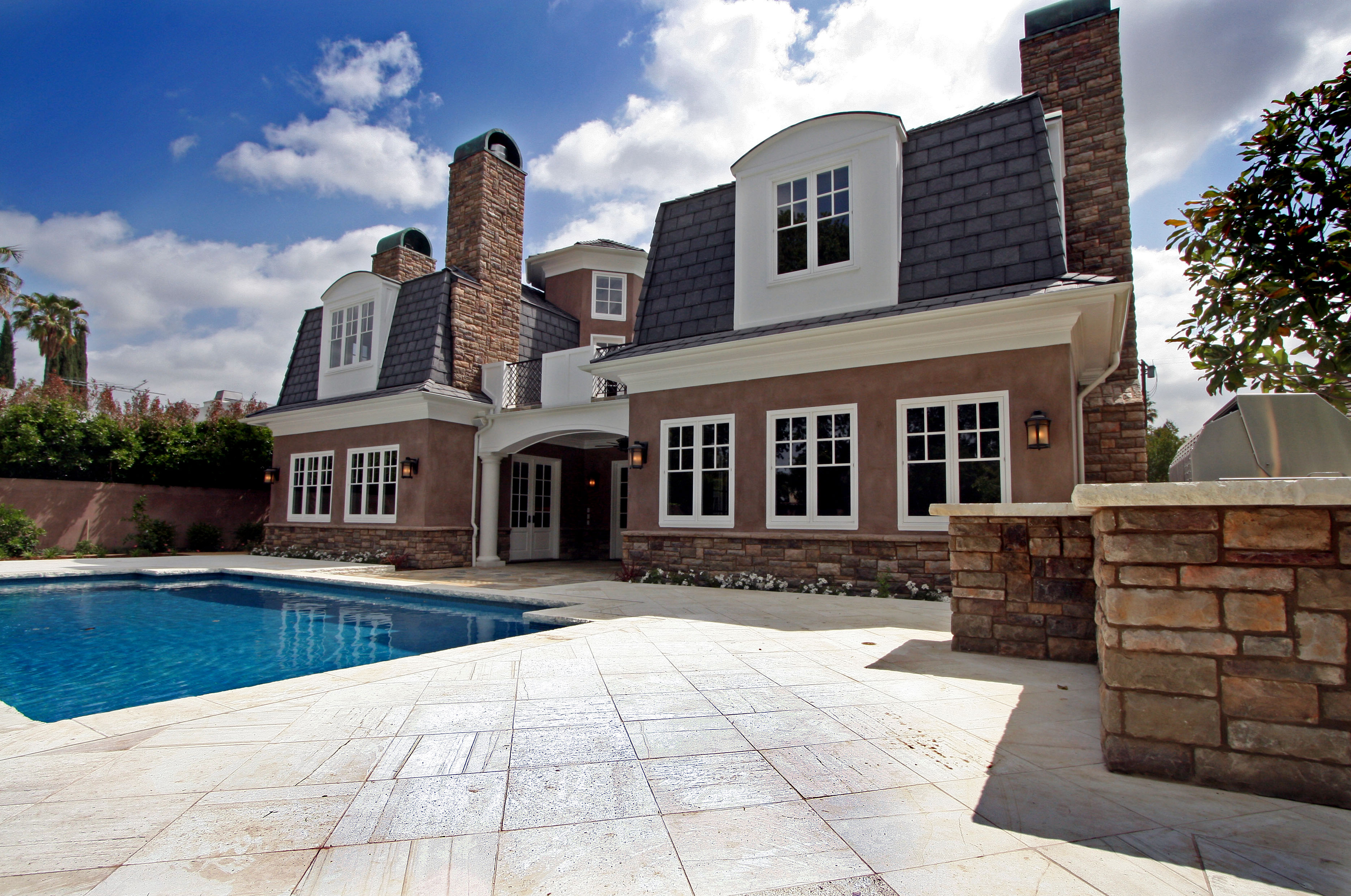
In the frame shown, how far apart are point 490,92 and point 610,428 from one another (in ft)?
18.2

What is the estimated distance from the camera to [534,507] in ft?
47.9

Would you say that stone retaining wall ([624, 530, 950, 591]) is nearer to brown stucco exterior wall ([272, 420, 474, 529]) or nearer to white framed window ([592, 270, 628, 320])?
brown stucco exterior wall ([272, 420, 474, 529])

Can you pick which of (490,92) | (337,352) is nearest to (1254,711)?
(490,92)

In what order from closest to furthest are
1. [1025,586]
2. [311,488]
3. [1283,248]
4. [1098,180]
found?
[1283,248], [1025,586], [1098,180], [311,488]

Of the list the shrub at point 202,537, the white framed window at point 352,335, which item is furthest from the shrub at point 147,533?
the white framed window at point 352,335

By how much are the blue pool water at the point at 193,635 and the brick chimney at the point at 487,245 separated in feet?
19.5

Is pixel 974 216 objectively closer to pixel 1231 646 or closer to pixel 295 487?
pixel 1231 646

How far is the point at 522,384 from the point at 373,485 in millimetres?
3692

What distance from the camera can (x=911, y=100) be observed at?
9531mm

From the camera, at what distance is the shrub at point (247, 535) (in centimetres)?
1692

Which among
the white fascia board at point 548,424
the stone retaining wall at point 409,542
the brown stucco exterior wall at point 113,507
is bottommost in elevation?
the stone retaining wall at point 409,542

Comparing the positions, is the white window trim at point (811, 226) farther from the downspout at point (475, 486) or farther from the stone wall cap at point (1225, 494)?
the downspout at point (475, 486)

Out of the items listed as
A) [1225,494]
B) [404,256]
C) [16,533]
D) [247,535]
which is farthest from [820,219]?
[16,533]

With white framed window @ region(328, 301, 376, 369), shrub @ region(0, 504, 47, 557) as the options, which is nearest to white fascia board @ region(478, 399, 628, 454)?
white framed window @ region(328, 301, 376, 369)
